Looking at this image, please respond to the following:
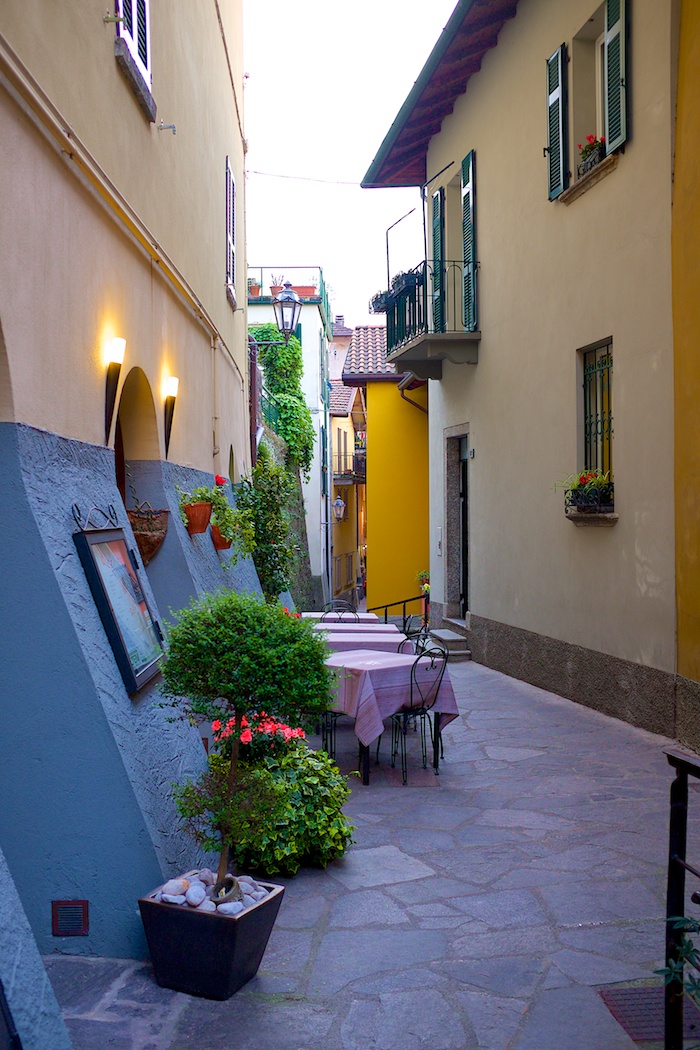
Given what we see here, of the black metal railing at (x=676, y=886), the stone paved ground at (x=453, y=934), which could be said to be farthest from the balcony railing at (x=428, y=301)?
the black metal railing at (x=676, y=886)

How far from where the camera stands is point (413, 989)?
3770 millimetres

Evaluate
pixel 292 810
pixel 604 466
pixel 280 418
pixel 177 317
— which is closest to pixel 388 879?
pixel 292 810

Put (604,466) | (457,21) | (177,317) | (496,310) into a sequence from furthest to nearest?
(496,310), (457,21), (604,466), (177,317)

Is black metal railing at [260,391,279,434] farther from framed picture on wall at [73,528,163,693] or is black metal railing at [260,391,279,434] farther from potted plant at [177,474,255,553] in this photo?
framed picture on wall at [73,528,163,693]

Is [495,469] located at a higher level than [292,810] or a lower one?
higher

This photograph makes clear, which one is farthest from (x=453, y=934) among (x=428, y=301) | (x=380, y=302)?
(x=380, y=302)

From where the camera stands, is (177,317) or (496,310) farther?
(496,310)

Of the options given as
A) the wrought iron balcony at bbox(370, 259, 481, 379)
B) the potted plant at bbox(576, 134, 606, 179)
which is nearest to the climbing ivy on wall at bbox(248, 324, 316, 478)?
the wrought iron balcony at bbox(370, 259, 481, 379)

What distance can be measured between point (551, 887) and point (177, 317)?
16.6 feet

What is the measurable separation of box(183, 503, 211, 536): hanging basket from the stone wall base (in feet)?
13.2

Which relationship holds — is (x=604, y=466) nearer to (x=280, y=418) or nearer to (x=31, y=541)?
(x=31, y=541)

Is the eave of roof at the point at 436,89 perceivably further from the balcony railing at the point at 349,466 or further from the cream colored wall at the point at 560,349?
the balcony railing at the point at 349,466

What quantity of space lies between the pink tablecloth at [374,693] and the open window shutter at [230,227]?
5741mm

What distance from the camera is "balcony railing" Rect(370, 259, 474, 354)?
1397 cm
